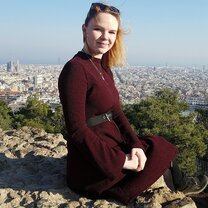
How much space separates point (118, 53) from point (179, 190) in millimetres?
901

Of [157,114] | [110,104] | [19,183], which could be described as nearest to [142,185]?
[110,104]

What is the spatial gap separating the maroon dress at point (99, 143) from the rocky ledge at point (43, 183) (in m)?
0.09

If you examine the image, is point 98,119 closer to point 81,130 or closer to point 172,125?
point 81,130

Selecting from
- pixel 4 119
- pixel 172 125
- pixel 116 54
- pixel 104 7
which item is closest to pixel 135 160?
pixel 116 54

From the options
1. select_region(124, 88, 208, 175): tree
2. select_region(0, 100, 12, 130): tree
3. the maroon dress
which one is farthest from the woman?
select_region(0, 100, 12, 130): tree

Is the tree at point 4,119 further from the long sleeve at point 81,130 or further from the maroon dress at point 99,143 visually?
the long sleeve at point 81,130

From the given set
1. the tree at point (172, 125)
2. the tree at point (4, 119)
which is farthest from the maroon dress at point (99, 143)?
the tree at point (4, 119)

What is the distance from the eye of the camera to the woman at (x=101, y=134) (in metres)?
1.97

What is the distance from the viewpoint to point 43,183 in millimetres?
2463

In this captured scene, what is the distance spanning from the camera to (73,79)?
6.48 feet

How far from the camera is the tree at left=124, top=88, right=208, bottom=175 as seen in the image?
1020cm

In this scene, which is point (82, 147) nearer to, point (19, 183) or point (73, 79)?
point (73, 79)

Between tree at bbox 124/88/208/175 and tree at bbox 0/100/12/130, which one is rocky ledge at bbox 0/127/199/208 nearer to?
tree at bbox 124/88/208/175

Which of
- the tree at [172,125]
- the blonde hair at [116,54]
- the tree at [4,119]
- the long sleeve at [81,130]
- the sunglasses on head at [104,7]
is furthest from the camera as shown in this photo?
the tree at [4,119]
